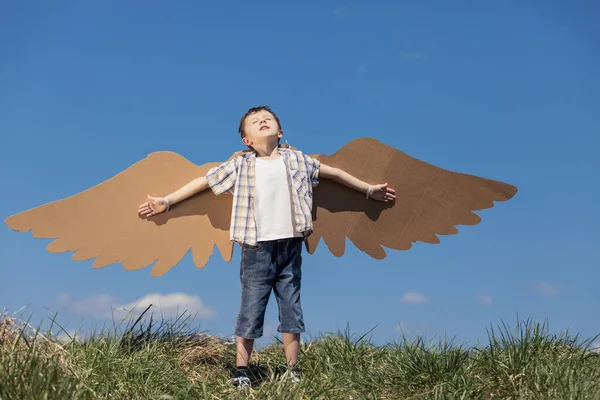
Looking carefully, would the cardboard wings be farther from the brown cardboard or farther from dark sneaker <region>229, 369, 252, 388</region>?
dark sneaker <region>229, 369, 252, 388</region>

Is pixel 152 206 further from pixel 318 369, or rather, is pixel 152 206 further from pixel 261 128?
pixel 318 369

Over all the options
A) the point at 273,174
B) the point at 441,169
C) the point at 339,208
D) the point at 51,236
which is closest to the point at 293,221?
the point at 273,174

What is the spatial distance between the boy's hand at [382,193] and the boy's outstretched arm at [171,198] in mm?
1126

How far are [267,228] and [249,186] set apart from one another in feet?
0.95

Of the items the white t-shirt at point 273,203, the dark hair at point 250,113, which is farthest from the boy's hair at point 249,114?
the white t-shirt at point 273,203

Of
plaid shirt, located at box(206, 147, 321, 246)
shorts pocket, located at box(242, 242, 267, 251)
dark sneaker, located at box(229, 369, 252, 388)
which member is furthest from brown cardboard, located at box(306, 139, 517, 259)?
dark sneaker, located at box(229, 369, 252, 388)

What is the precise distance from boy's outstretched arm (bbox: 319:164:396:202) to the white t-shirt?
0.39m

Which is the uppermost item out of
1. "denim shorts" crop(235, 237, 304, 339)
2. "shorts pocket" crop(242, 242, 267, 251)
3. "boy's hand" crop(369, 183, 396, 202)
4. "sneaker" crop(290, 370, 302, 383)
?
"boy's hand" crop(369, 183, 396, 202)

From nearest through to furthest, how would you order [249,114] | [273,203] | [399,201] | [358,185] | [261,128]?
[273,203] < [261,128] < [249,114] < [358,185] < [399,201]

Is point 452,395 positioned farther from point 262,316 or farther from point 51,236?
point 51,236

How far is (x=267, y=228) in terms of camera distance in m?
4.11

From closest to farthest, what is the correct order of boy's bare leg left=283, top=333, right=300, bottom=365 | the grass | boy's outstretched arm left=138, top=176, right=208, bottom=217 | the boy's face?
the grass
boy's bare leg left=283, top=333, right=300, bottom=365
the boy's face
boy's outstretched arm left=138, top=176, right=208, bottom=217

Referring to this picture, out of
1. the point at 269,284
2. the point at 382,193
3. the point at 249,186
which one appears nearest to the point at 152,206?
the point at 249,186

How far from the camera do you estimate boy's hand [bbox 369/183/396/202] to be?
15.3 feet
